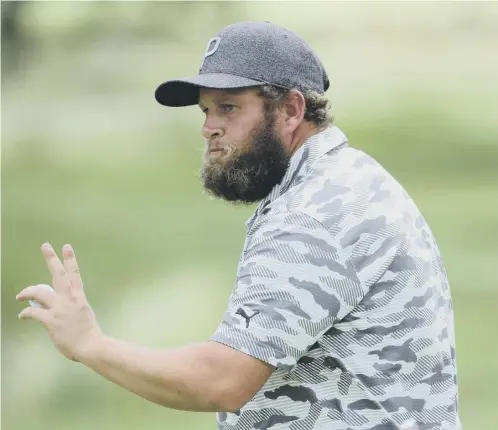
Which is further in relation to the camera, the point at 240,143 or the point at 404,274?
the point at 240,143

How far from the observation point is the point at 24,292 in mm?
1939

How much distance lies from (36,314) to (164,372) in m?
0.30

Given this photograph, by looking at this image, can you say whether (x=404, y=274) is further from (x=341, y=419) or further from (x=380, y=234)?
(x=341, y=419)

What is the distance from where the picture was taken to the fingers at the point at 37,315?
1896mm

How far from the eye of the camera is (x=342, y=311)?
1.88m

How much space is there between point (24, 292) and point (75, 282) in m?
0.11

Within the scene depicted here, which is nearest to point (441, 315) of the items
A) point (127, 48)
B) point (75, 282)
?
point (75, 282)

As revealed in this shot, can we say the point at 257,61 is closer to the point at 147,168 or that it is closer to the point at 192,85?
the point at 192,85

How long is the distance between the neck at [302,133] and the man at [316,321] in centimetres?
7

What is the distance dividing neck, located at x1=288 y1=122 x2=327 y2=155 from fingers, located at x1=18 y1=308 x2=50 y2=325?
703mm

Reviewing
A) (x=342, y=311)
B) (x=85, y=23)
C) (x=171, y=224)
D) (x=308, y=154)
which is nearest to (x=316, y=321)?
(x=342, y=311)

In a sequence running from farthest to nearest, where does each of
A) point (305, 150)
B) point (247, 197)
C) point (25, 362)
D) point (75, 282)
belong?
point (25, 362) < point (247, 197) < point (305, 150) < point (75, 282)

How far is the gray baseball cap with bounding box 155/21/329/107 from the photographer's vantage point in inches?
A: 85.6

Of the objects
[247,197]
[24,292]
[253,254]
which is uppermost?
[247,197]
